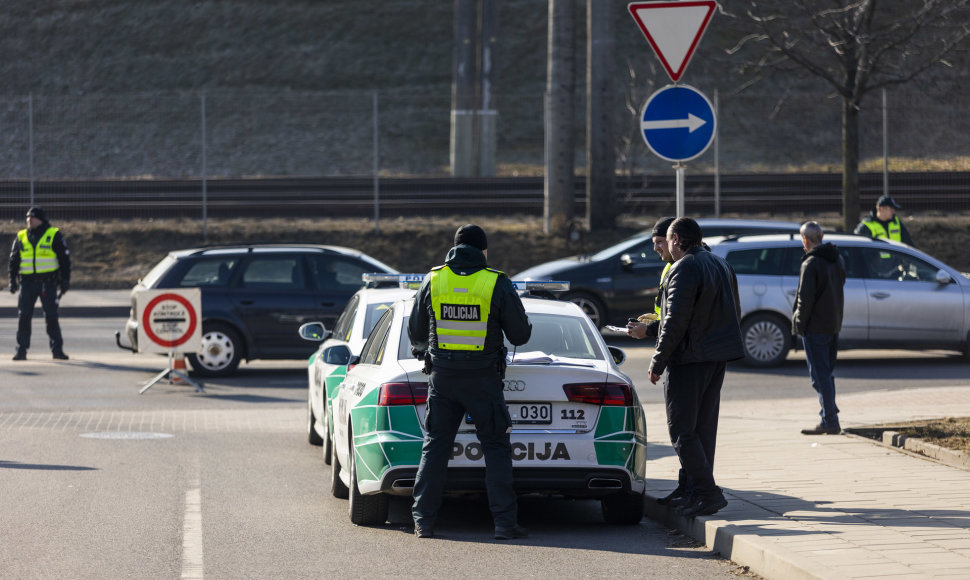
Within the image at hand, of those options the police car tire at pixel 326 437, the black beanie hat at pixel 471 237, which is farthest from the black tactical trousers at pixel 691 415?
the police car tire at pixel 326 437

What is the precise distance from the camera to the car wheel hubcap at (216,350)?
1672 cm

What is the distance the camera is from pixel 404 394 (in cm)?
815

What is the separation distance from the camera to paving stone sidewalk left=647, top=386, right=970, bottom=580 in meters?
6.80

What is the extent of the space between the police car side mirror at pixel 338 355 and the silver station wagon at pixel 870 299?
335 inches

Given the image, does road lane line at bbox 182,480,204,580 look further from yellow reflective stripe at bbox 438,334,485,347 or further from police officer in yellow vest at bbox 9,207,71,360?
police officer in yellow vest at bbox 9,207,71,360

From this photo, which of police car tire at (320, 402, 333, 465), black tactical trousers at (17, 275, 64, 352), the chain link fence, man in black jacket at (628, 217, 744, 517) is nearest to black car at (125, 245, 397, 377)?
black tactical trousers at (17, 275, 64, 352)

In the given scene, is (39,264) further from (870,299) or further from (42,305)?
(870,299)

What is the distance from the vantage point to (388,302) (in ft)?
35.5

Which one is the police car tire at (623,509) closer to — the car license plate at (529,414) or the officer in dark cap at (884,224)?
the car license plate at (529,414)

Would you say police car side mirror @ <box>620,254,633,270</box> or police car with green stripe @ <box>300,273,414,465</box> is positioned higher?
police car side mirror @ <box>620,254,633,270</box>

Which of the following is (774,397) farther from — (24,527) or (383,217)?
(383,217)

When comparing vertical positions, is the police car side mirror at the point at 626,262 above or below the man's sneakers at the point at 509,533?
above

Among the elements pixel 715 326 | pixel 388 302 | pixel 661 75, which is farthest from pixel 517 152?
pixel 715 326

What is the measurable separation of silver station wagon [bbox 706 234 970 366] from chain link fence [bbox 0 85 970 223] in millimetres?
11579
